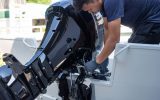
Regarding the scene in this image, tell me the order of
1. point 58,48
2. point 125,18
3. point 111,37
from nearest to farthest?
point 111,37 < point 58,48 < point 125,18

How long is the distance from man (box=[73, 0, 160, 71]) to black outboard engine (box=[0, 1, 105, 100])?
0.12m

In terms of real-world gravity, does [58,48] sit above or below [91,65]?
above

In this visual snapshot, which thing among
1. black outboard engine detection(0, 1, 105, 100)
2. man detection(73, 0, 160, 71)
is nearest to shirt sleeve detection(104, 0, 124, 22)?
man detection(73, 0, 160, 71)

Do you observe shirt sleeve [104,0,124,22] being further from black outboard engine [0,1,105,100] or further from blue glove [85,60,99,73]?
blue glove [85,60,99,73]

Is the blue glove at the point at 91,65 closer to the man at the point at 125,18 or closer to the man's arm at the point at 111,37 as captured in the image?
the man at the point at 125,18

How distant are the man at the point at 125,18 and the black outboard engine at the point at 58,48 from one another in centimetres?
12

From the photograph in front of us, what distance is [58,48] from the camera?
8.25 ft

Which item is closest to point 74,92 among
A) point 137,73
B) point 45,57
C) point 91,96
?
point 91,96

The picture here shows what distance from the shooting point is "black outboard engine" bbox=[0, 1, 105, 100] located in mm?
2336

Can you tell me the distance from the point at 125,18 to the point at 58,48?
0.57m

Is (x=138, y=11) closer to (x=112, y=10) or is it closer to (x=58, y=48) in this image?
(x=112, y=10)

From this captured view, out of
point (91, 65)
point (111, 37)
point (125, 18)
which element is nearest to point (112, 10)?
point (111, 37)

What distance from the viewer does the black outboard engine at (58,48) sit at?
7.66ft

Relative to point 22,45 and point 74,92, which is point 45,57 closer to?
point 74,92
